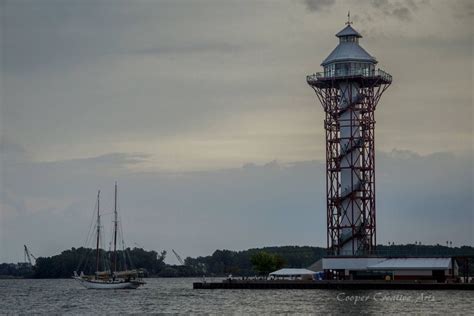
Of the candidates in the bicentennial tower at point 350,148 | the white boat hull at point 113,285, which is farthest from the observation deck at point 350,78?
the white boat hull at point 113,285

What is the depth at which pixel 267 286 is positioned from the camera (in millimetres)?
151500

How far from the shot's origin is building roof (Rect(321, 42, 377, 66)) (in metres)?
151

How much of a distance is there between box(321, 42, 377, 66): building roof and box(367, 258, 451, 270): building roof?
87.6ft

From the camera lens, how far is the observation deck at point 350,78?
149m

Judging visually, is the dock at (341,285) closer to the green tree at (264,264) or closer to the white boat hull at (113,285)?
the green tree at (264,264)

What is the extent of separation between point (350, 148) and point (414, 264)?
16885 mm

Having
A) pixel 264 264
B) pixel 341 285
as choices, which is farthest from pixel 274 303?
pixel 264 264

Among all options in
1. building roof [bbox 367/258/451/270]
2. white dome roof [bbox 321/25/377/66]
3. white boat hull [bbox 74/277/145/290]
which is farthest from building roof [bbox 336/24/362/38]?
white boat hull [bbox 74/277/145/290]

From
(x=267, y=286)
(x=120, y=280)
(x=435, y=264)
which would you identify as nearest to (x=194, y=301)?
(x=267, y=286)

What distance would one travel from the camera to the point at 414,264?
146 m

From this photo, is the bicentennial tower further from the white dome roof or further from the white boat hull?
the white boat hull

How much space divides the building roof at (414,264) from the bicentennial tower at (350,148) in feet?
11.9

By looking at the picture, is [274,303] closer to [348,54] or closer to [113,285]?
[348,54]

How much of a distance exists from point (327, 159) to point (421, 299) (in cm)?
3228
